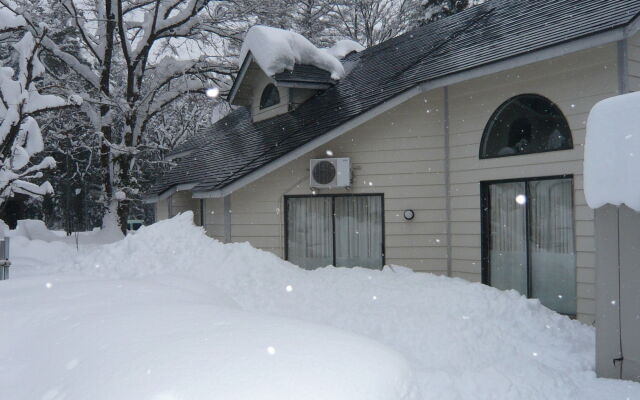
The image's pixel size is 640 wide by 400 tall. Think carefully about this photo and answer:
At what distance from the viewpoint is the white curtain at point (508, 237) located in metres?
8.73

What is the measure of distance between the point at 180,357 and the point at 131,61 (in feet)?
57.3

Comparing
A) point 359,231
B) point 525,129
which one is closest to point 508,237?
point 525,129

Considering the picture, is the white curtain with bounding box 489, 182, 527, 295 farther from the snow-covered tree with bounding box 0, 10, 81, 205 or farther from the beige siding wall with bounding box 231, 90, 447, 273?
the snow-covered tree with bounding box 0, 10, 81, 205

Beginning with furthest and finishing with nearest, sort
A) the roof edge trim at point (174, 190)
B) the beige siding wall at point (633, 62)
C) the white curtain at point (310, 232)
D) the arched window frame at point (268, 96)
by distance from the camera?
1. the arched window frame at point (268, 96)
2. the roof edge trim at point (174, 190)
3. the white curtain at point (310, 232)
4. the beige siding wall at point (633, 62)

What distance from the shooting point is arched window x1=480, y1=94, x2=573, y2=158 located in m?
8.33

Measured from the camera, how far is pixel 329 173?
34.9 feet

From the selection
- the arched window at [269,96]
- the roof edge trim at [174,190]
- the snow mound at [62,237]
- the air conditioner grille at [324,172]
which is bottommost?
the snow mound at [62,237]

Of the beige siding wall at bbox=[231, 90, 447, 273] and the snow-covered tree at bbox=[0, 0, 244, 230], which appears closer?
the beige siding wall at bbox=[231, 90, 447, 273]

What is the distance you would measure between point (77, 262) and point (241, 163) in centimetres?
413

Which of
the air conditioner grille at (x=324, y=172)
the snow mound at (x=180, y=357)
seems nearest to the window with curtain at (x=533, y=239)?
the air conditioner grille at (x=324, y=172)

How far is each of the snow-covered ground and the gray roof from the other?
2.72 meters

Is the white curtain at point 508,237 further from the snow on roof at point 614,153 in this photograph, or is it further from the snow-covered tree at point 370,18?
the snow-covered tree at point 370,18

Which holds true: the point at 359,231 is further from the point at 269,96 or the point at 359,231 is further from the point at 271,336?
the point at 271,336

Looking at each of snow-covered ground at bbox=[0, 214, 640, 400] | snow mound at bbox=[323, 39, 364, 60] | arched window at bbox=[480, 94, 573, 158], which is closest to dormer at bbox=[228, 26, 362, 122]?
snow mound at bbox=[323, 39, 364, 60]
